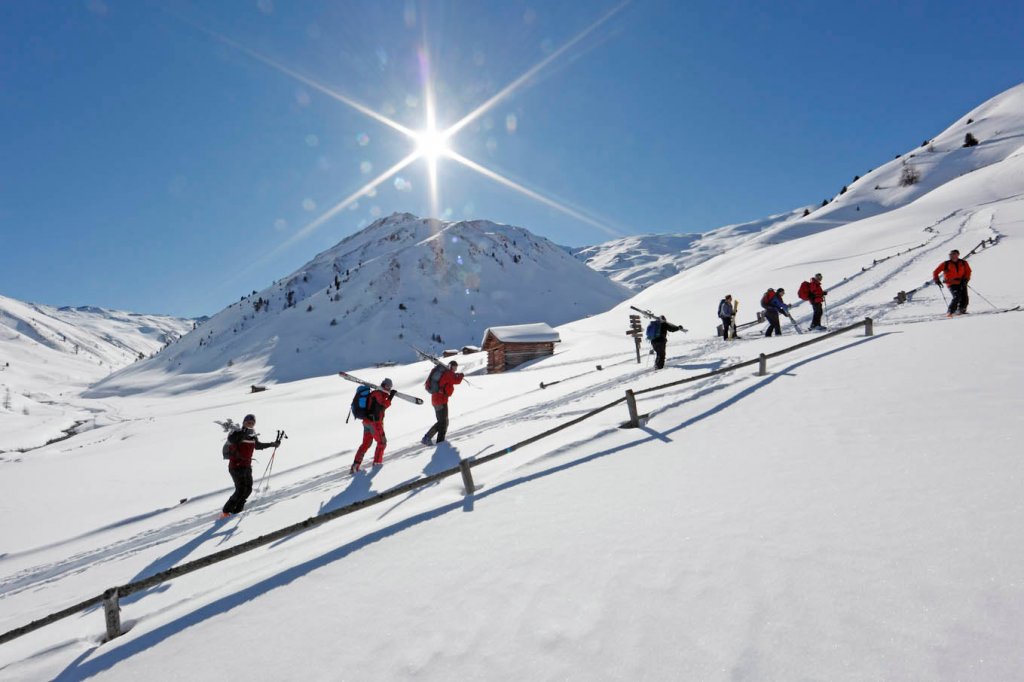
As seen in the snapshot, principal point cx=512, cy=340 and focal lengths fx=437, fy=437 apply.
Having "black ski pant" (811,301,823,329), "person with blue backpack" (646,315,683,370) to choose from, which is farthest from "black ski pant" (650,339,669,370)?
"black ski pant" (811,301,823,329)

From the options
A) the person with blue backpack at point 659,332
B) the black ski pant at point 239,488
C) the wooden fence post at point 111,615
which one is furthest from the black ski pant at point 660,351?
the wooden fence post at point 111,615

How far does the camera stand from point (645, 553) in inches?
161

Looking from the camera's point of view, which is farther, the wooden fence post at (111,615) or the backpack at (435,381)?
Answer: the backpack at (435,381)

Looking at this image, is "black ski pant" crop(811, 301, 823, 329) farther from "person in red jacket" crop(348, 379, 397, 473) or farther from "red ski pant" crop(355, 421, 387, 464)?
"red ski pant" crop(355, 421, 387, 464)

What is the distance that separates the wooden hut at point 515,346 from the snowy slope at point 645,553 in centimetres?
2484

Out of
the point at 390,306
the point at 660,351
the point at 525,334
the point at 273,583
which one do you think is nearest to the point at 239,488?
the point at 273,583

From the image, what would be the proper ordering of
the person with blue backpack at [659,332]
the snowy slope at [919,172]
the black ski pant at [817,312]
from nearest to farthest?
the person with blue backpack at [659,332]
the black ski pant at [817,312]
the snowy slope at [919,172]

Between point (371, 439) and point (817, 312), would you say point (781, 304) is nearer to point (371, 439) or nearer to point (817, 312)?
point (817, 312)

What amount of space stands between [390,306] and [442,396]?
3977 inches

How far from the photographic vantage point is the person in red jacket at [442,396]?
36.6 feet

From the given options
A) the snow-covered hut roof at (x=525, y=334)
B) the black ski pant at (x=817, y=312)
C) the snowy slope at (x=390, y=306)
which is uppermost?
the snowy slope at (x=390, y=306)

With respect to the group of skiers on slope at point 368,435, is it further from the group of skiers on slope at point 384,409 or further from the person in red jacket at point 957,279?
the person in red jacket at point 957,279

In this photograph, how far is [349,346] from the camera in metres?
91.1

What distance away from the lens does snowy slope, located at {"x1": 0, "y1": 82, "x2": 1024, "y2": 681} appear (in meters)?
2.99
